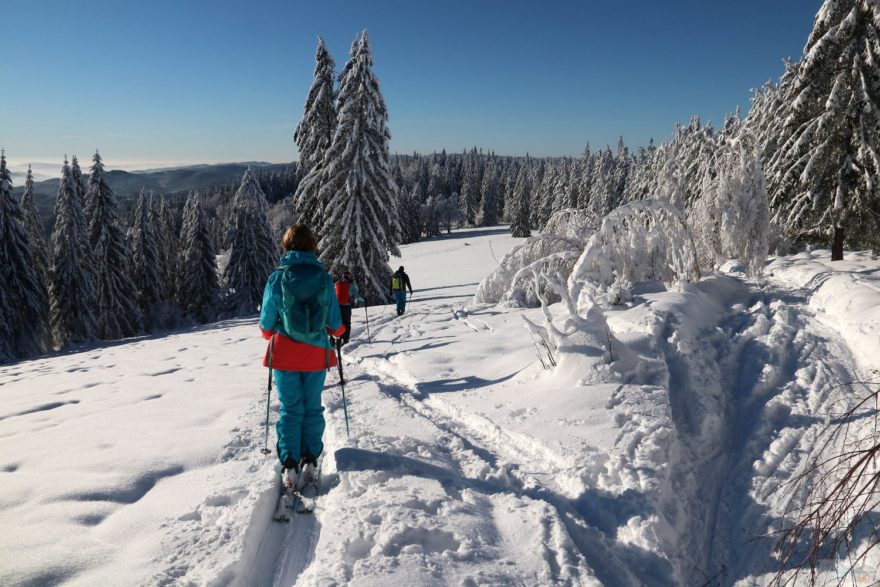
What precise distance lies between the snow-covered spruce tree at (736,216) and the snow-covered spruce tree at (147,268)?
3422 cm

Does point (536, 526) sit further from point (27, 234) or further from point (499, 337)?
point (27, 234)

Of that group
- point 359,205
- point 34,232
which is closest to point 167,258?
point 34,232

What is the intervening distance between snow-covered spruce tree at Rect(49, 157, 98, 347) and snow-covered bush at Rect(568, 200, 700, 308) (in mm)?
29088

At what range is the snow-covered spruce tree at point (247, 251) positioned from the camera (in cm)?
3209

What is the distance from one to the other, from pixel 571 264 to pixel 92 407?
10.3m

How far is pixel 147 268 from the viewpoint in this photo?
105 ft

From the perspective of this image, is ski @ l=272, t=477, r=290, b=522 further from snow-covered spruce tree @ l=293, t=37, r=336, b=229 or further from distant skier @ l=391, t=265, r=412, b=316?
snow-covered spruce tree @ l=293, t=37, r=336, b=229

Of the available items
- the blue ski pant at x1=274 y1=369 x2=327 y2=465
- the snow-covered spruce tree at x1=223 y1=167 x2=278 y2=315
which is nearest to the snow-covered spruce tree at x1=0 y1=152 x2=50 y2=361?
the snow-covered spruce tree at x1=223 y1=167 x2=278 y2=315

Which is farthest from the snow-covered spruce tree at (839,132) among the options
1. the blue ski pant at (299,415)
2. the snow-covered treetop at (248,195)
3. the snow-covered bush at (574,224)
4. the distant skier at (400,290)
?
the snow-covered treetop at (248,195)

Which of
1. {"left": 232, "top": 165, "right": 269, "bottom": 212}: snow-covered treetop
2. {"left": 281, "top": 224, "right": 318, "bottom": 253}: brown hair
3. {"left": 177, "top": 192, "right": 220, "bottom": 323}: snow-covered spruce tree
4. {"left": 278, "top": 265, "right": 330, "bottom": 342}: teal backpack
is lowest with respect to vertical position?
{"left": 177, "top": 192, "right": 220, "bottom": 323}: snow-covered spruce tree

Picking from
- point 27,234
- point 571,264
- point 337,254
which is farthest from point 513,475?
point 27,234

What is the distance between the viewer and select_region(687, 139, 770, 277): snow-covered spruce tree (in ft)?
35.6

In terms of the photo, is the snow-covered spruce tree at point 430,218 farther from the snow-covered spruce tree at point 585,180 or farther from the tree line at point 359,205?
the tree line at point 359,205

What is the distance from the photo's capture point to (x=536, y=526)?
304 centimetres
